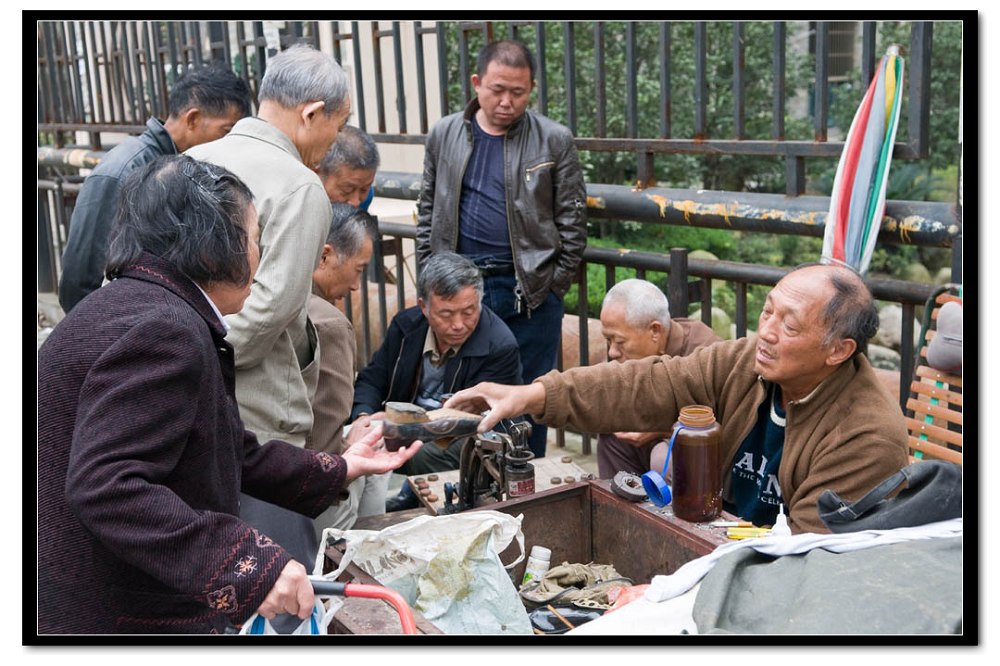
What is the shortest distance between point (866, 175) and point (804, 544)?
1.96 m

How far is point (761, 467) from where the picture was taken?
9.59 feet

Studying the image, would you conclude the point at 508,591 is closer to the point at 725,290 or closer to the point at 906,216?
the point at 906,216

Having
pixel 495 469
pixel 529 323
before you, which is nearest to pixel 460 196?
pixel 529 323

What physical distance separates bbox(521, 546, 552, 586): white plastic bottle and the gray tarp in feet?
2.53

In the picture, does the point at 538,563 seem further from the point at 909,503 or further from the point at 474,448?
the point at 909,503

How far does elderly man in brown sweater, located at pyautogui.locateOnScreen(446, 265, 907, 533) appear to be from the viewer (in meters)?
2.68

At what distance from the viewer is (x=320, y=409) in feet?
10.8

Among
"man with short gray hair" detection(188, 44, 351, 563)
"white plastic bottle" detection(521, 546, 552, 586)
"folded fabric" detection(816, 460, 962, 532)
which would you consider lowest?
"white plastic bottle" detection(521, 546, 552, 586)

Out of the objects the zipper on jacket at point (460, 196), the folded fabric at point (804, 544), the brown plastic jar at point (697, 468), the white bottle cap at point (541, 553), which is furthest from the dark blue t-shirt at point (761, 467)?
the zipper on jacket at point (460, 196)

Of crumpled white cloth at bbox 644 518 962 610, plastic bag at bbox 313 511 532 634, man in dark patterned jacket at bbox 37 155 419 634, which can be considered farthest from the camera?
plastic bag at bbox 313 511 532 634

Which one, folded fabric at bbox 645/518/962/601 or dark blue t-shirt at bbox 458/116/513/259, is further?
dark blue t-shirt at bbox 458/116/513/259

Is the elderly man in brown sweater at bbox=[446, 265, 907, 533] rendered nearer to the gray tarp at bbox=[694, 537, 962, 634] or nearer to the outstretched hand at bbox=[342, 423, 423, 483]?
the outstretched hand at bbox=[342, 423, 423, 483]

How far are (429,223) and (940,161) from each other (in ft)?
27.7

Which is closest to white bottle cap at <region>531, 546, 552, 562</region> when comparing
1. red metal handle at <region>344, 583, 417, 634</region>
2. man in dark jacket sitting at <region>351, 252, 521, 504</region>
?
red metal handle at <region>344, 583, 417, 634</region>
